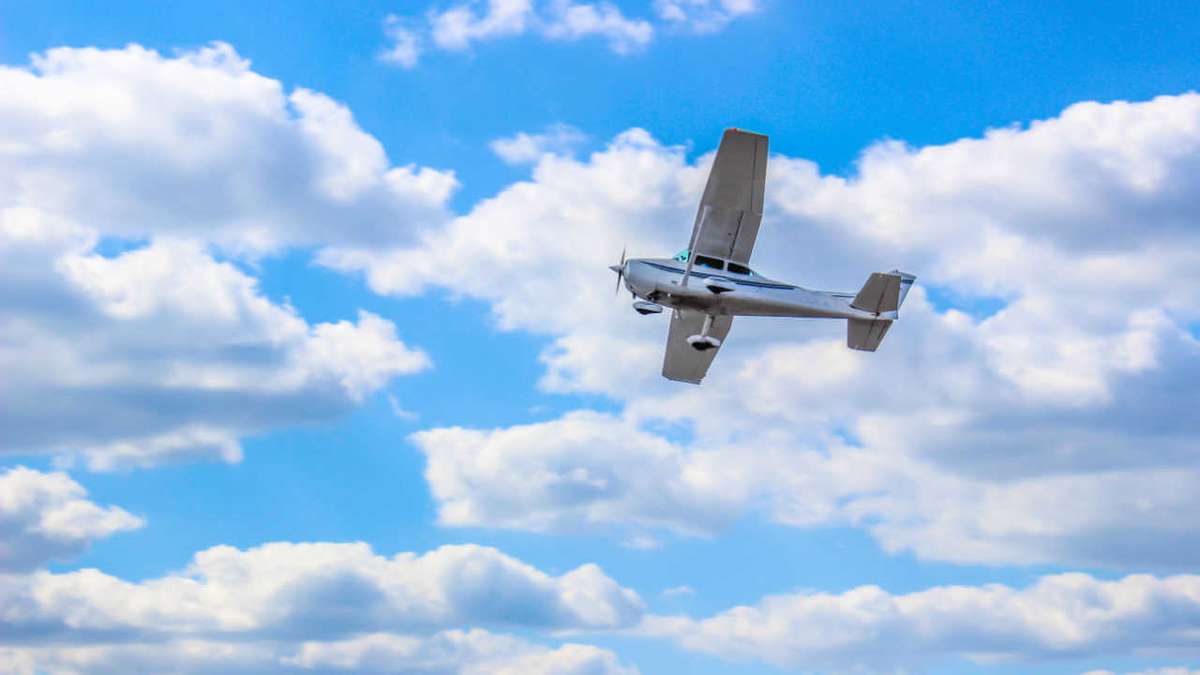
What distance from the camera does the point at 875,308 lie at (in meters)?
49.0

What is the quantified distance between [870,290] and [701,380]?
28.5ft

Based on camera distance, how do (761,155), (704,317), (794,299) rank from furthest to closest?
(704,317), (794,299), (761,155)

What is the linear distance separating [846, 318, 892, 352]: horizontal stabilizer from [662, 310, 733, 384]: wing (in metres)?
4.83

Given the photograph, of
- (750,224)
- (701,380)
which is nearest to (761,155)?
(750,224)

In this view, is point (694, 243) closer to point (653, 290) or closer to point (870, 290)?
point (653, 290)

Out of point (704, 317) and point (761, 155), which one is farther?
point (704, 317)

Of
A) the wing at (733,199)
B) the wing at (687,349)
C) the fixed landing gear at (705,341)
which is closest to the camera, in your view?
the wing at (733,199)

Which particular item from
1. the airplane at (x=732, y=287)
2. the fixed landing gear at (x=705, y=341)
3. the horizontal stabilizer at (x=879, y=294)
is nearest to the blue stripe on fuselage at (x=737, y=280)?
the airplane at (x=732, y=287)

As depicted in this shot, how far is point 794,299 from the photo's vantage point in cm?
4903

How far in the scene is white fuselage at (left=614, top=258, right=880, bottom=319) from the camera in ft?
160

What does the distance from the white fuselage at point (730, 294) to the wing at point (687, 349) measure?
2.37 m

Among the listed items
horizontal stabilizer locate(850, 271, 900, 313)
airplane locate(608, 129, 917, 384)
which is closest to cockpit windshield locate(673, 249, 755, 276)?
airplane locate(608, 129, 917, 384)

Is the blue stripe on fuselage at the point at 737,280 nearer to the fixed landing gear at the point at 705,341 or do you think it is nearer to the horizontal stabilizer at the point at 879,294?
the fixed landing gear at the point at 705,341

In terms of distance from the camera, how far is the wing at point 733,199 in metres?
45.5
